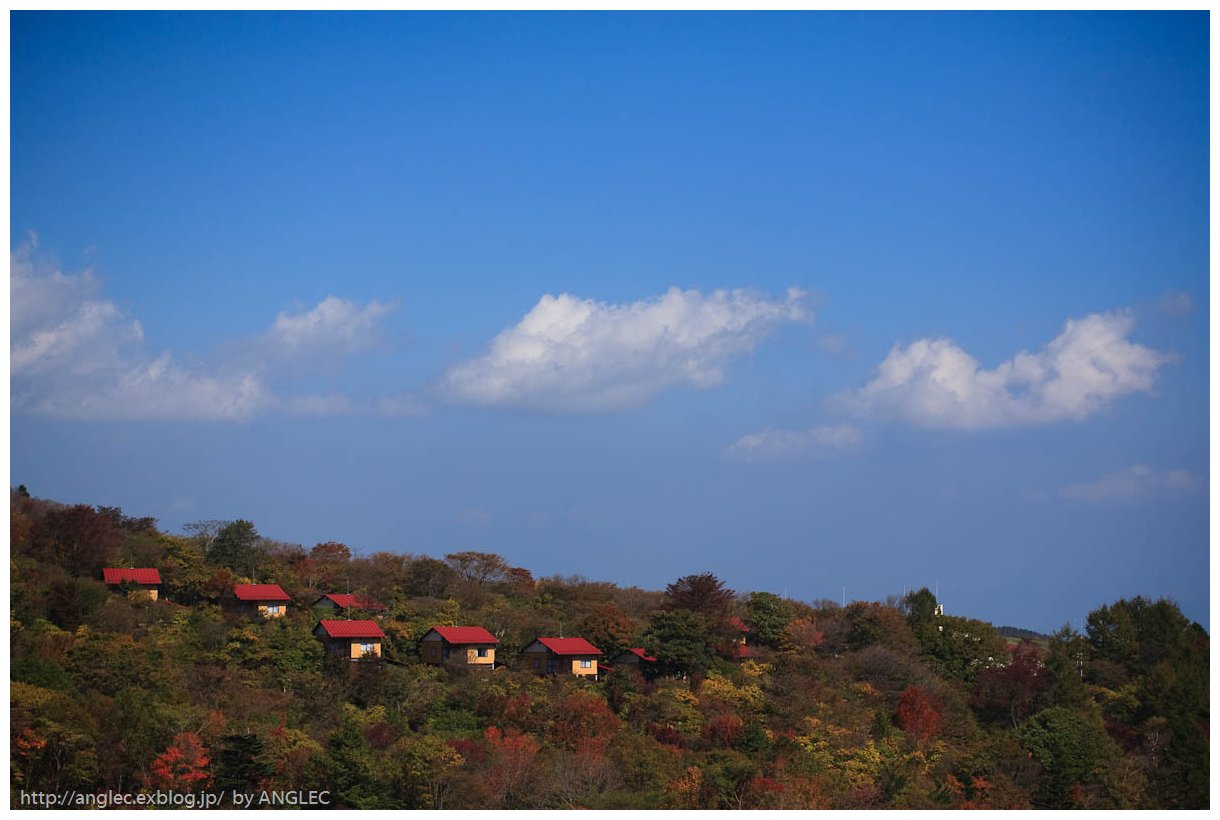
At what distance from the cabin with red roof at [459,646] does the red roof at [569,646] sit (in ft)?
3.88

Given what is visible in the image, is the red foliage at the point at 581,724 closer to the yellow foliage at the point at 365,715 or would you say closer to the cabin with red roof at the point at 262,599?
the yellow foliage at the point at 365,715

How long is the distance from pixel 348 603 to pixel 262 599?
6.43ft

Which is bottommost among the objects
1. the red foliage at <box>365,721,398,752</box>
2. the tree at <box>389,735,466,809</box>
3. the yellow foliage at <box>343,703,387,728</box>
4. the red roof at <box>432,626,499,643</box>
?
the tree at <box>389,735,466,809</box>

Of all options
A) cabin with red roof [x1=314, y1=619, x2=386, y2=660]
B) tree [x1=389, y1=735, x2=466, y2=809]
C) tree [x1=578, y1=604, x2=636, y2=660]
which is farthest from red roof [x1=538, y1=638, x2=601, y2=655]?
tree [x1=389, y1=735, x2=466, y2=809]

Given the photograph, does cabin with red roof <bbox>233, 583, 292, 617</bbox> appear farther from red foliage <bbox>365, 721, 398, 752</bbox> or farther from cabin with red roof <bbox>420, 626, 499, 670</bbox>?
red foliage <bbox>365, 721, 398, 752</bbox>

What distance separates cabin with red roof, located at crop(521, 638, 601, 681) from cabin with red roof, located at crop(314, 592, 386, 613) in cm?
409

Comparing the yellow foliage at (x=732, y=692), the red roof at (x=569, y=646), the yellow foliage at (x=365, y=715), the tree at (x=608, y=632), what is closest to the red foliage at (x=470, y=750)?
the yellow foliage at (x=365, y=715)

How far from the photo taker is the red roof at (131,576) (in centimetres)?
2830

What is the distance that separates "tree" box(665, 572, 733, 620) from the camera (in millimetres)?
30078
